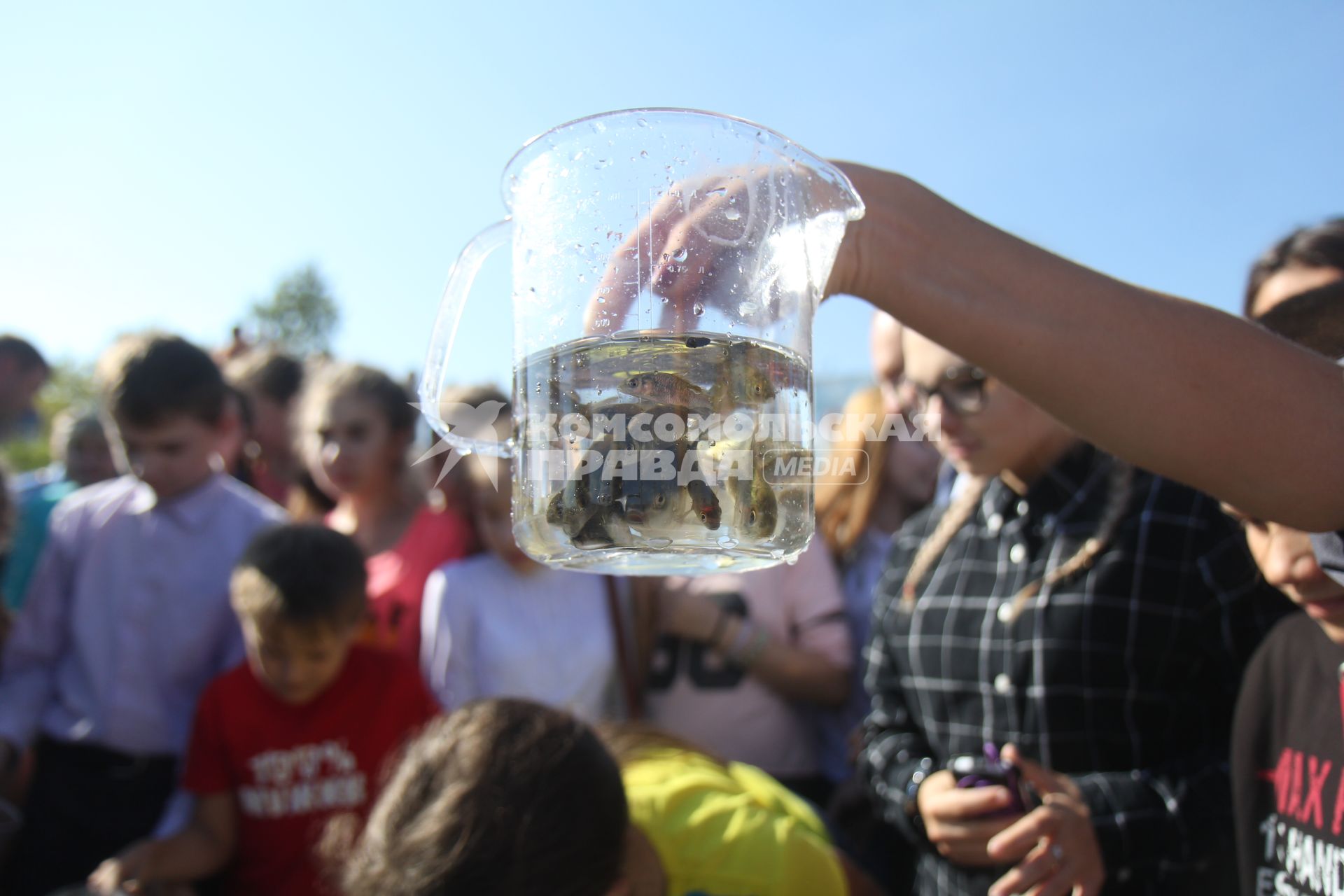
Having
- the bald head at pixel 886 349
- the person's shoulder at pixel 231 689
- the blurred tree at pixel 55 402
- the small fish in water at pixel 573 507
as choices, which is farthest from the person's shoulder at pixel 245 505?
the blurred tree at pixel 55 402

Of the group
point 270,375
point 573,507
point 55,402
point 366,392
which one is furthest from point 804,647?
point 55,402

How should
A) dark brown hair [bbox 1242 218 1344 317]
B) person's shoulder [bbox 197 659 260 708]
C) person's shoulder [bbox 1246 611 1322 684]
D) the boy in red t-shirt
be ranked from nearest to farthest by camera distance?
1. person's shoulder [bbox 1246 611 1322 684]
2. dark brown hair [bbox 1242 218 1344 317]
3. the boy in red t-shirt
4. person's shoulder [bbox 197 659 260 708]

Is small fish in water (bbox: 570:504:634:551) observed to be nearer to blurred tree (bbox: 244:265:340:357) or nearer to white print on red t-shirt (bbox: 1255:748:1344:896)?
white print on red t-shirt (bbox: 1255:748:1344:896)

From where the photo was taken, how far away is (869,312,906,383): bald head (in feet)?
8.73

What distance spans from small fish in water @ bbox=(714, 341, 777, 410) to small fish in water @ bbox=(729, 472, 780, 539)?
75 millimetres

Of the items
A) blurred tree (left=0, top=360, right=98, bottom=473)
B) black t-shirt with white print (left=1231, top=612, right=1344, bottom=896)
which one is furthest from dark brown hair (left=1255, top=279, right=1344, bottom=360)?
blurred tree (left=0, top=360, right=98, bottom=473)

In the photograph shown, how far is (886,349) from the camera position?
9.00 feet

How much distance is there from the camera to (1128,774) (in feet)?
5.42

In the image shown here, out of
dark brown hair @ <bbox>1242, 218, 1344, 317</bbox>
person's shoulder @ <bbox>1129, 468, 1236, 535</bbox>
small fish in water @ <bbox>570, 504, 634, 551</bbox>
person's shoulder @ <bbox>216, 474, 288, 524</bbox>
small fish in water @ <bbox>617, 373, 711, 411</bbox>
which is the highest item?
dark brown hair @ <bbox>1242, 218, 1344, 317</bbox>

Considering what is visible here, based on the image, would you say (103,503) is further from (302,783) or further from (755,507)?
(755,507)

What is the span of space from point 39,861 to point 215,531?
3.39 feet

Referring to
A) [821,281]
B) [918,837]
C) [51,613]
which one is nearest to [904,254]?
[821,281]

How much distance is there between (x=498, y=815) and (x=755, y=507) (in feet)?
3.04

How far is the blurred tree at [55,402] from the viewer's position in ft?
98.2
